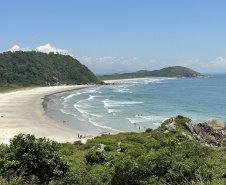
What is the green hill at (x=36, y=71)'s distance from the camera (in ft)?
473

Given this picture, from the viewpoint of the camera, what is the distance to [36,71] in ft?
528

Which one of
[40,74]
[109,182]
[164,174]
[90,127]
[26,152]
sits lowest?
[90,127]

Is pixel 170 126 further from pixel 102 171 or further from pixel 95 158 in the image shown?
pixel 102 171

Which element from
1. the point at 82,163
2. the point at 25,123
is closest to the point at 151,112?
the point at 25,123

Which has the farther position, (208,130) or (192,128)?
(208,130)

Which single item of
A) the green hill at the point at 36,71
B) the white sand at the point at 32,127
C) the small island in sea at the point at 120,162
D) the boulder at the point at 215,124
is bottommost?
the white sand at the point at 32,127

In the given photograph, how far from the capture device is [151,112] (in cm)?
5675

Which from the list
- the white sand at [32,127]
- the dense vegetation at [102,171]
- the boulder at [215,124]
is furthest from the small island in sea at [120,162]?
the white sand at [32,127]

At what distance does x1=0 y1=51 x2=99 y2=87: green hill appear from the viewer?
144 metres

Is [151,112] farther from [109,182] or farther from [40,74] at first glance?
[40,74]

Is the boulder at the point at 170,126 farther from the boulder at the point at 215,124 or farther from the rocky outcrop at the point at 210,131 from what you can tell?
the boulder at the point at 215,124

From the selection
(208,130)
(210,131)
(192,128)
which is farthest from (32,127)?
(210,131)

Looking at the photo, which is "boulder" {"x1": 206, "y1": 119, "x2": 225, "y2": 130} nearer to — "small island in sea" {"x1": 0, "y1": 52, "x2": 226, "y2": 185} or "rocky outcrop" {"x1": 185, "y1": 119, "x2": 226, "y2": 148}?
"rocky outcrop" {"x1": 185, "y1": 119, "x2": 226, "y2": 148}

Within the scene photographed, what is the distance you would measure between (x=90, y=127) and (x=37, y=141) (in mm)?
29843
